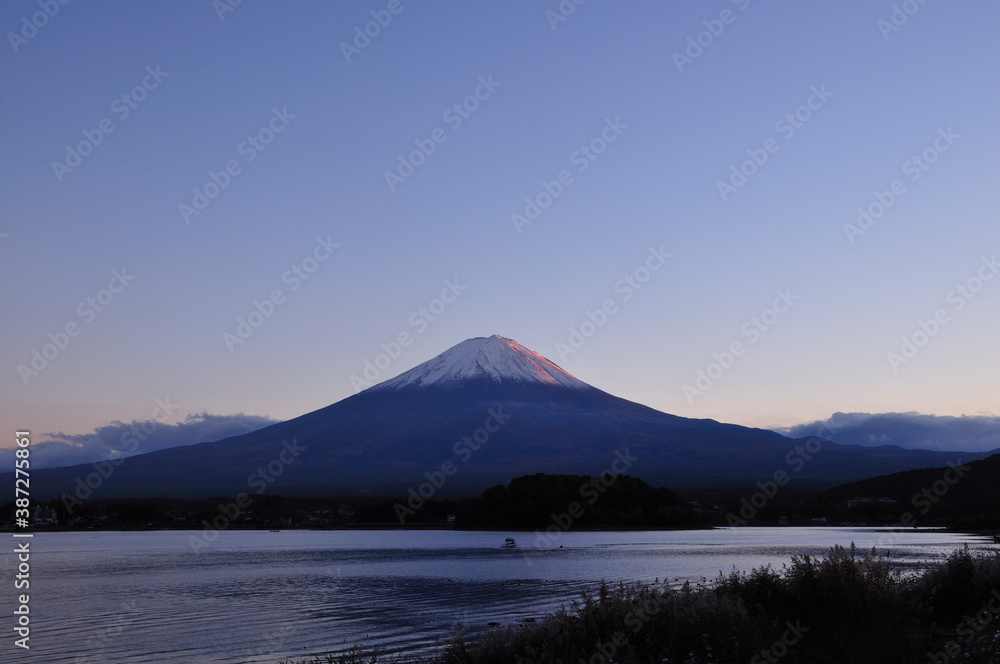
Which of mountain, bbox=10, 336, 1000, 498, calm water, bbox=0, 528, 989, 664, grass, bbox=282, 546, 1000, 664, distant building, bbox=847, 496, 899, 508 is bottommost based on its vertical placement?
distant building, bbox=847, 496, 899, 508

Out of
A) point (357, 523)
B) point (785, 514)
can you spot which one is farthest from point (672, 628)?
point (785, 514)

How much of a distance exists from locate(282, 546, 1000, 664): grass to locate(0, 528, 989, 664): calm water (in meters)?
8.42

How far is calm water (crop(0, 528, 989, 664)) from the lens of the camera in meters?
24.2

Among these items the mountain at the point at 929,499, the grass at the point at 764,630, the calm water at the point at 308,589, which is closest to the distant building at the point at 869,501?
the mountain at the point at 929,499

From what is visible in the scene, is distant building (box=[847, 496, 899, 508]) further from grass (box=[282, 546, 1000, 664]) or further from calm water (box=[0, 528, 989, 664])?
grass (box=[282, 546, 1000, 664])

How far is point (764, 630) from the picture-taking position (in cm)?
1430

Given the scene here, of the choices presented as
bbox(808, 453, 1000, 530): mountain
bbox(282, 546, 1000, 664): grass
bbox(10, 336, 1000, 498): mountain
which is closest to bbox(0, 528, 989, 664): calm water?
bbox(282, 546, 1000, 664): grass

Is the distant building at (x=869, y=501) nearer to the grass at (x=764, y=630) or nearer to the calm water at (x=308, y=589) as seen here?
the calm water at (x=308, y=589)

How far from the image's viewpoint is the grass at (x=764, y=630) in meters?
12.9

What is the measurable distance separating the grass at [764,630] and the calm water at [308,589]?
8424 millimetres

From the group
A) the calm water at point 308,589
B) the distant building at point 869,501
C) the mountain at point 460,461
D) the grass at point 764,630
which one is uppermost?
the mountain at point 460,461

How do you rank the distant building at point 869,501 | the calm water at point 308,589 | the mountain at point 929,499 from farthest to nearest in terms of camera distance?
the distant building at point 869,501 → the mountain at point 929,499 → the calm water at point 308,589

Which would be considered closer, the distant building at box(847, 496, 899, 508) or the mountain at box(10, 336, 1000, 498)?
the distant building at box(847, 496, 899, 508)

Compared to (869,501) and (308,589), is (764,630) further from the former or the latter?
(869,501)
